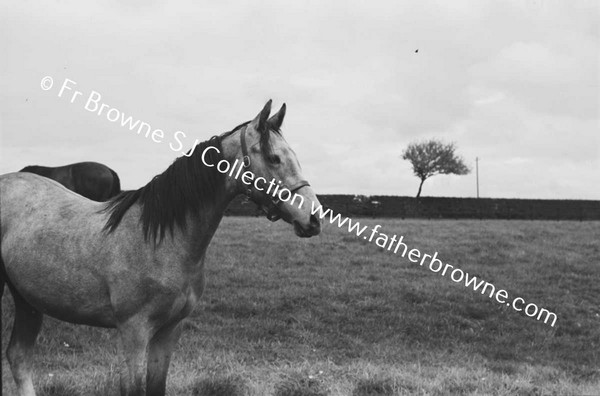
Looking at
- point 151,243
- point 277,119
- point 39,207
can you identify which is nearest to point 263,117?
point 277,119

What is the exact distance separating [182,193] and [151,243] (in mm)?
394

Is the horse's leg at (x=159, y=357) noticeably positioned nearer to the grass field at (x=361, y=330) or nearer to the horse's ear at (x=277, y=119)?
the grass field at (x=361, y=330)

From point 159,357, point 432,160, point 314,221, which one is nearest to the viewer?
point 314,221

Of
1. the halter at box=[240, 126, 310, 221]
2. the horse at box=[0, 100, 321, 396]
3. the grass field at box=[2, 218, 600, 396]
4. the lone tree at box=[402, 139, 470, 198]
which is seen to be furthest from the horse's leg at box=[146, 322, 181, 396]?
the lone tree at box=[402, 139, 470, 198]

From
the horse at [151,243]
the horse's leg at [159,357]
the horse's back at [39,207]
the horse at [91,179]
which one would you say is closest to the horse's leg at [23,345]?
the horse at [151,243]

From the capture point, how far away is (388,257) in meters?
15.2

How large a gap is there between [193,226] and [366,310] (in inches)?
299

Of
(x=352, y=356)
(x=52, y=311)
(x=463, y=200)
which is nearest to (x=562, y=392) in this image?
(x=352, y=356)

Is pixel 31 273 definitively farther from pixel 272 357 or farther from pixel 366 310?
pixel 366 310

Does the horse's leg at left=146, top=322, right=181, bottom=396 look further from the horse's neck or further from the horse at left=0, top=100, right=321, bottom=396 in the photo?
the horse's neck

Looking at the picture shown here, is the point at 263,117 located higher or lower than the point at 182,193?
higher

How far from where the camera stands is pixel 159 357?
4.04m

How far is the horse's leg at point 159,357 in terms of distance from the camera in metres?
4.00

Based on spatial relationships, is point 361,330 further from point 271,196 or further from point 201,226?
point 271,196
